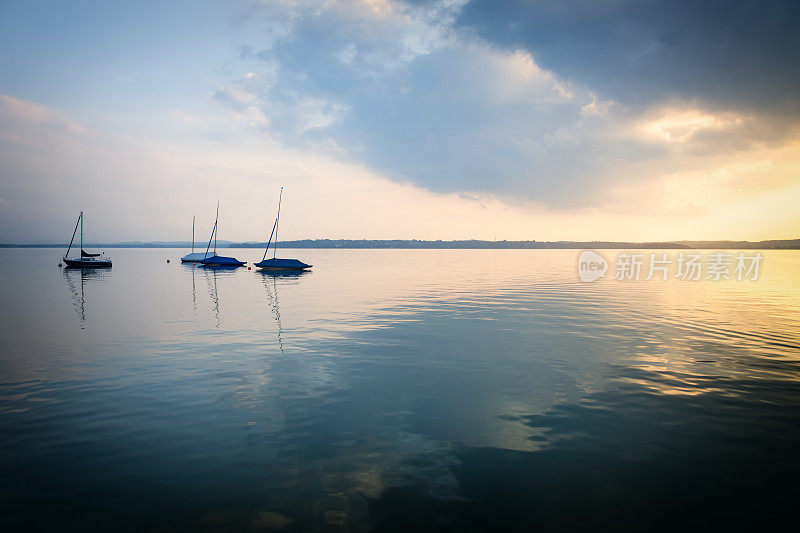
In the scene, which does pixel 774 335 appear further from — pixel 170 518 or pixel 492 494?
pixel 170 518

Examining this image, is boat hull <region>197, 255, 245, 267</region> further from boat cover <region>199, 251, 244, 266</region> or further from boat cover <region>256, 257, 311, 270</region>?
boat cover <region>256, 257, 311, 270</region>

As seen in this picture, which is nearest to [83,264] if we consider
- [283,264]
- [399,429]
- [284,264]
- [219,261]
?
[219,261]

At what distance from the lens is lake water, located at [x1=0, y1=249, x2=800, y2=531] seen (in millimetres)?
8398

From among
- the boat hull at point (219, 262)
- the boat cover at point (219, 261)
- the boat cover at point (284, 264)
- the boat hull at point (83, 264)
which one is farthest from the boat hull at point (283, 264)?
the boat hull at point (83, 264)

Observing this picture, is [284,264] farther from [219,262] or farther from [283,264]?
[219,262]

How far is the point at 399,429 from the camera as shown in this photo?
1228 cm

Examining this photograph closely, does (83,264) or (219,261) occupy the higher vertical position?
(219,261)

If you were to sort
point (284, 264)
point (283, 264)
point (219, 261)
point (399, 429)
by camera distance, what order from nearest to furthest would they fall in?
point (399, 429) → point (283, 264) → point (284, 264) → point (219, 261)

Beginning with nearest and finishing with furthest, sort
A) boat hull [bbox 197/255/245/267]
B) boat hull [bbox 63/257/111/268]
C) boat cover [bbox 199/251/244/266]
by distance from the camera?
boat hull [bbox 63/257/111/268], boat cover [bbox 199/251/244/266], boat hull [bbox 197/255/245/267]

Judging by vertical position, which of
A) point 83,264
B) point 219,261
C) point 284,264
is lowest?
point 83,264

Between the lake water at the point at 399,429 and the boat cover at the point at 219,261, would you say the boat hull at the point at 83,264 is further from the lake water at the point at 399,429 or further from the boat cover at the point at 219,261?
the lake water at the point at 399,429

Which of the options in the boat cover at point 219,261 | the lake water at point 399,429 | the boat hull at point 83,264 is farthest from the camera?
the boat cover at point 219,261

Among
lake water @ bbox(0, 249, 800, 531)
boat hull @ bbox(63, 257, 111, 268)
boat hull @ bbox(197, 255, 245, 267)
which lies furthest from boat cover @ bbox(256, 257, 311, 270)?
lake water @ bbox(0, 249, 800, 531)

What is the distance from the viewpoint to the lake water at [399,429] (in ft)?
27.6
